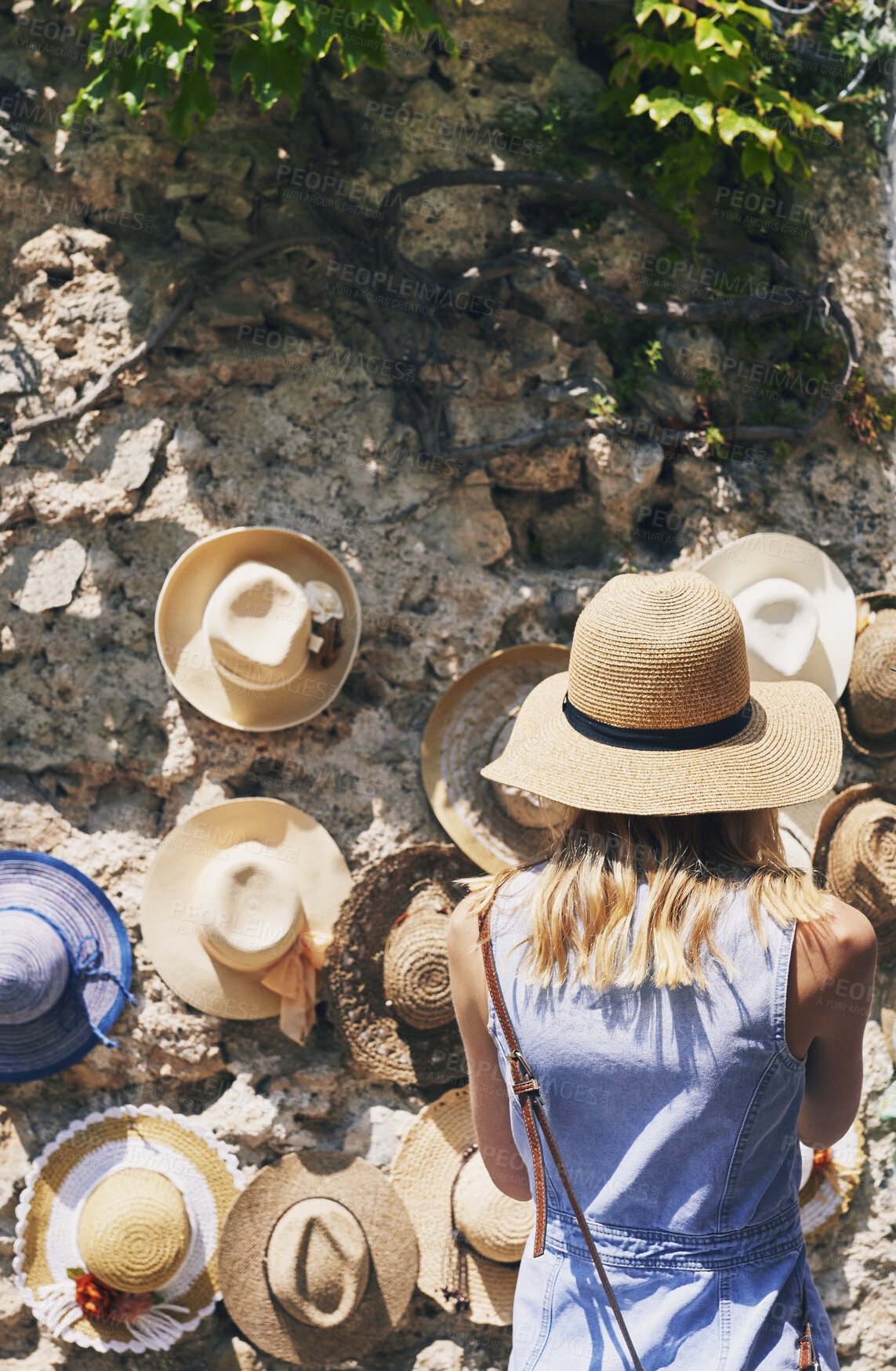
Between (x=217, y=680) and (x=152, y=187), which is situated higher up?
(x=152, y=187)

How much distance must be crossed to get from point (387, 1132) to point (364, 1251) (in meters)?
0.41

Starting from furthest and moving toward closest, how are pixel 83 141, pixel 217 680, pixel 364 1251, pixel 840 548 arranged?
pixel 840 548
pixel 83 141
pixel 217 680
pixel 364 1251

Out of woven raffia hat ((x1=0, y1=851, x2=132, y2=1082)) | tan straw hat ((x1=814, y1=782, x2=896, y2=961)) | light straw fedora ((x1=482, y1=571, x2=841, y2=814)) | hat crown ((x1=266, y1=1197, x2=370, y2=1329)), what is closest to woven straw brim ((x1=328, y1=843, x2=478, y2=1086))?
hat crown ((x1=266, y1=1197, x2=370, y2=1329))

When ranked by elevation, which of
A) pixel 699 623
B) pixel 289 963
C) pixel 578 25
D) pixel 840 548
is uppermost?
pixel 578 25

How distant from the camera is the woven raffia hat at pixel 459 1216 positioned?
3.44 metres

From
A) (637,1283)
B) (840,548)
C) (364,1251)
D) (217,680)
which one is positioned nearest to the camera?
(637,1283)

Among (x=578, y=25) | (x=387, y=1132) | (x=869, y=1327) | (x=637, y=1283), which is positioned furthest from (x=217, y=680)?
(x=869, y=1327)

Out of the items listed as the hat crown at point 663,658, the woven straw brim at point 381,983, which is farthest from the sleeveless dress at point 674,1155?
the woven straw brim at point 381,983

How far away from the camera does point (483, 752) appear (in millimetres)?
3854

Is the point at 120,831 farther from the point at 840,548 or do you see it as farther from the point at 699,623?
the point at 840,548

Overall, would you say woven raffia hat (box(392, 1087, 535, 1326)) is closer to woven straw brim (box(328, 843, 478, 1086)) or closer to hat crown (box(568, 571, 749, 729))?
woven straw brim (box(328, 843, 478, 1086))

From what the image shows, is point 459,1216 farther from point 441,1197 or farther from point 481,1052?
point 481,1052

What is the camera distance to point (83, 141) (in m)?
4.00

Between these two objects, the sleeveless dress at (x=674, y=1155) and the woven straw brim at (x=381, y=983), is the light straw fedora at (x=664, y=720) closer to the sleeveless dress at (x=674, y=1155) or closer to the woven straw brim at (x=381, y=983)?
the sleeveless dress at (x=674, y=1155)
